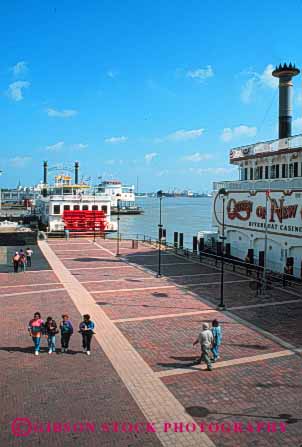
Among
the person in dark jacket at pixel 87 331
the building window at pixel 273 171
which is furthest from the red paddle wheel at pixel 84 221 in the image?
the person in dark jacket at pixel 87 331

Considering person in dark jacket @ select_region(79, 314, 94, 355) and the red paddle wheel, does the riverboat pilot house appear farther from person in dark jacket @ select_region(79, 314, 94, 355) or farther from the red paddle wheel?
the red paddle wheel

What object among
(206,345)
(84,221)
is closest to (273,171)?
(206,345)

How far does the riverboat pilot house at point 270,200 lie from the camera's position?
1018 inches

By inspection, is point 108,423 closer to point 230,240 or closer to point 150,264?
point 150,264

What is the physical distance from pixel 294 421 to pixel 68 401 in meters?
4.77

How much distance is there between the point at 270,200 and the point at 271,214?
36.4 inches

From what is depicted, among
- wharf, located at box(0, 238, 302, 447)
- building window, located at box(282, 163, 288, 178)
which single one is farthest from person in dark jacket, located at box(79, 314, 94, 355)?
building window, located at box(282, 163, 288, 178)

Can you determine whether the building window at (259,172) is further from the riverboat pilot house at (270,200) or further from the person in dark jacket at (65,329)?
the person in dark jacket at (65,329)

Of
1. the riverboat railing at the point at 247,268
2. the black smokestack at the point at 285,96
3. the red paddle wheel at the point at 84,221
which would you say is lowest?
the riverboat railing at the point at 247,268

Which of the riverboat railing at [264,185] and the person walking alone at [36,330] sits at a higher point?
the riverboat railing at [264,185]

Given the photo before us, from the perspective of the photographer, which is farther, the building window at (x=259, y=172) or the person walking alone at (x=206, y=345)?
the building window at (x=259, y=172)

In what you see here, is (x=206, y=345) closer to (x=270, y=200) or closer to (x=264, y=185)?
(x=270, y=200)

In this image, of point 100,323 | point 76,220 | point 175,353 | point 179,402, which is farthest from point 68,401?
point 76,220

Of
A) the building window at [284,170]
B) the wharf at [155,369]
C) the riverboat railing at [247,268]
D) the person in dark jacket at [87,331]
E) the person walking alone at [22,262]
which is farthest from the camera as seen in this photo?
the building window at [284,170]
